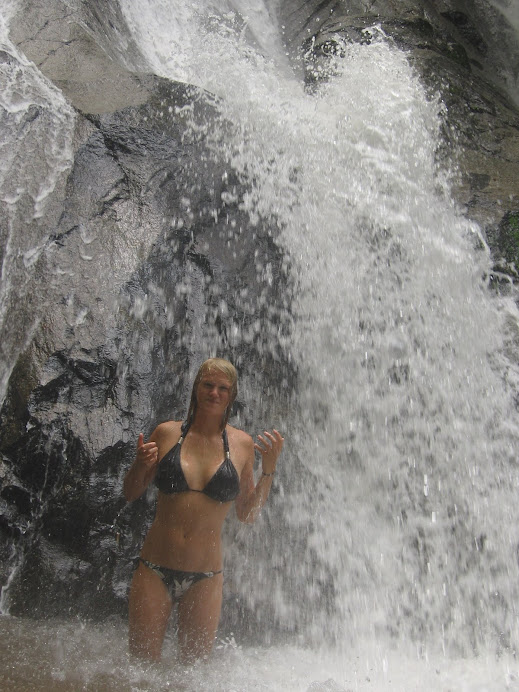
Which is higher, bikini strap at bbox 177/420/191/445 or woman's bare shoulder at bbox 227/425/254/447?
woman's bare shoulder at bbox 227/425/254/447

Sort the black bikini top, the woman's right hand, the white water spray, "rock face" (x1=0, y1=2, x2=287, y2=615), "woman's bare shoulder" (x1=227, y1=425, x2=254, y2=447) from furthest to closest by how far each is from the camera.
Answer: the white water spray
"rock face" (x1=0, y1=2, x2=287, y2=615)
"woman's bare shoulder" (x1=227, y1=425, x2=254, y2=447)
the black bikini top
the woman's right hand

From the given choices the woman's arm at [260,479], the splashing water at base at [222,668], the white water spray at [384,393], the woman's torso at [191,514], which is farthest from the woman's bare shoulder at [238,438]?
the white water spray at [384,393]

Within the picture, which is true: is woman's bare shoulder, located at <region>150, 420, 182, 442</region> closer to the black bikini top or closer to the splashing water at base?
the black bikini top

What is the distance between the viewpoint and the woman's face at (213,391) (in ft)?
10.1

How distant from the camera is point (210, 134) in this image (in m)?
5.73

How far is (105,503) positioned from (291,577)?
55.8 inches

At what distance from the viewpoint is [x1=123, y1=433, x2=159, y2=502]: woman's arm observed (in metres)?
2.83

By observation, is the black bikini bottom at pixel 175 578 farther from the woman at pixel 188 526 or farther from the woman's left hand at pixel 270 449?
the woman's left hand at pixel 270 449

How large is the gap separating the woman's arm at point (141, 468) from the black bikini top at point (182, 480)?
56 millimetres

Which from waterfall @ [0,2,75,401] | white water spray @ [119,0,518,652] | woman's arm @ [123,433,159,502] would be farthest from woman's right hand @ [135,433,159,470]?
white water spray @ [119,0,518,652]

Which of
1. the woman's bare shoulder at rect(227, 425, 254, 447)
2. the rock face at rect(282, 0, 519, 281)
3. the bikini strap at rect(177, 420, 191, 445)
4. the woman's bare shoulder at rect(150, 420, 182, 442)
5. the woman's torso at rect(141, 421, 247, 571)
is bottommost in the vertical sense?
the woman's torso at rect(141, 421, 247, 571)

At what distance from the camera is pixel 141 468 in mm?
2877

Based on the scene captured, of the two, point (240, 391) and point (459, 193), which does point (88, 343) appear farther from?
point (459, 193)

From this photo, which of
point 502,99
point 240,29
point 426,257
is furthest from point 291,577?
point 240,29
